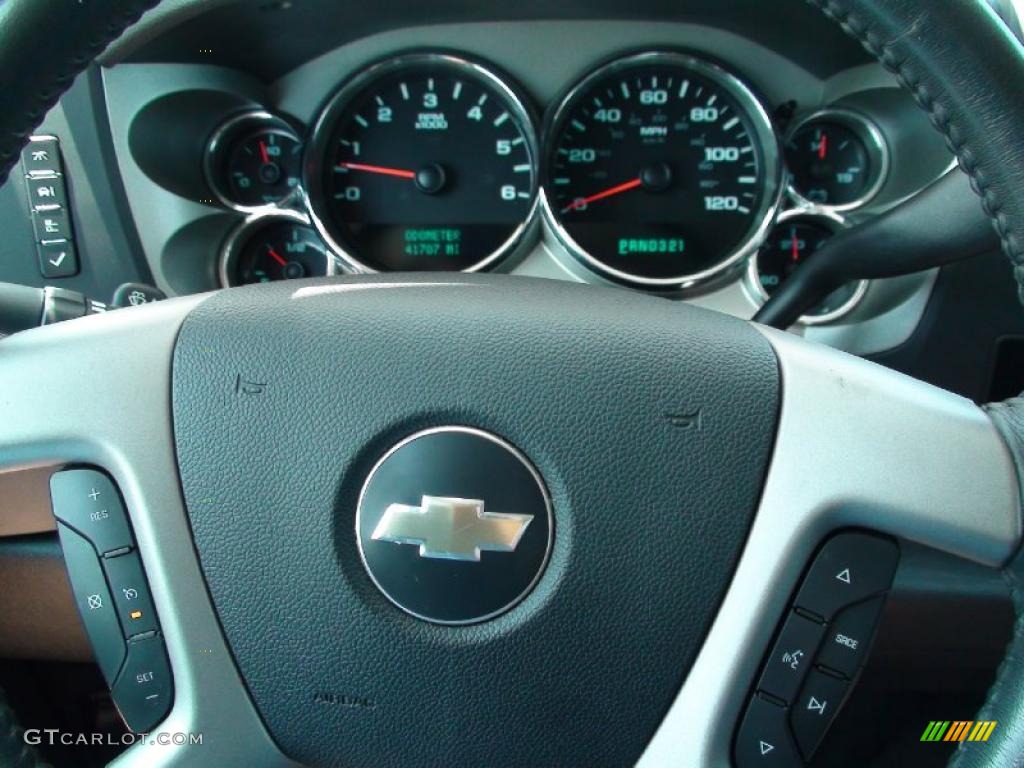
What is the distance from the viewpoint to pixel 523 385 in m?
0.75

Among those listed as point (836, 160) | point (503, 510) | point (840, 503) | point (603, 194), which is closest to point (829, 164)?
point (836, 160)

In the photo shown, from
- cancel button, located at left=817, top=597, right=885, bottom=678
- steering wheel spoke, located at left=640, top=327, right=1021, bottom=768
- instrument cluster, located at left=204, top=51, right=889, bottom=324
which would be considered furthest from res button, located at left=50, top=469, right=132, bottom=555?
instrument cluster, located at left=204, top=51, right=889, bottom=324

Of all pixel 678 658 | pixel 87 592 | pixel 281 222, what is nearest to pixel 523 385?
pixel 678 658

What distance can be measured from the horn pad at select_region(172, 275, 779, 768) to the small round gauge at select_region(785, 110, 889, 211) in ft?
4.21

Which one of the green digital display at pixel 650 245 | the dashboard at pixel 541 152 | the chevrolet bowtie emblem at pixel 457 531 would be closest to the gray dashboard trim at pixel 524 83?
the dashboard at pixel 541 152

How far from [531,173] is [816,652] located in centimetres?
137

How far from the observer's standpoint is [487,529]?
0.72 metres

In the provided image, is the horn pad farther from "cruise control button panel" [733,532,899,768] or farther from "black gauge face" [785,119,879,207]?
"black gauge face" [785,119,879,207]

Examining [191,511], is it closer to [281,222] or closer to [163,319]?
[163,319]

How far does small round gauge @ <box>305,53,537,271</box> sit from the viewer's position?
75.9 inches

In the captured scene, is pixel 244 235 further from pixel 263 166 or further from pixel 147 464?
pixel 147 464

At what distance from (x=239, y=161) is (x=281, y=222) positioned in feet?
0.55

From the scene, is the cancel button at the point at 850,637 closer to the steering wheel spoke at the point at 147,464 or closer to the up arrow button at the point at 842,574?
the up arrow button at the point at 842,574

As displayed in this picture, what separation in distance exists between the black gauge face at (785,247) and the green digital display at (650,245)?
164 millimetres
